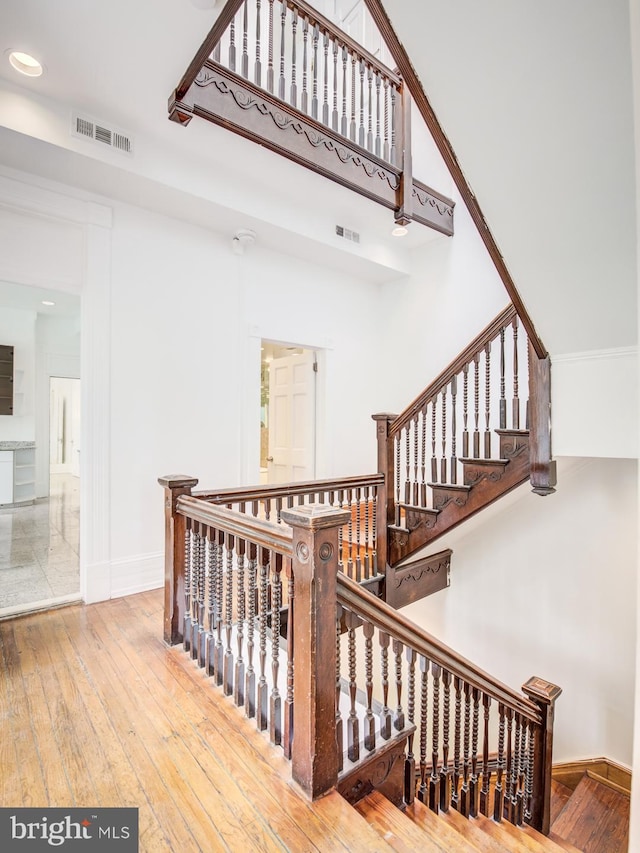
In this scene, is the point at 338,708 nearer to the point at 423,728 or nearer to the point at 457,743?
the point at 423,728

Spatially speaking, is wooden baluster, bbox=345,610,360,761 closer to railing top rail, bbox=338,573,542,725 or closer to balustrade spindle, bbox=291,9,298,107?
railing top rail, bbox=338,573,542,725

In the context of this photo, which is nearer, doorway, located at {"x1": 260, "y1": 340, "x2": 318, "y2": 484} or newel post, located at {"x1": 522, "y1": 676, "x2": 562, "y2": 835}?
newel post, located at {"x1": 522, "y1": 676, "x2": 562, "y2": 835}

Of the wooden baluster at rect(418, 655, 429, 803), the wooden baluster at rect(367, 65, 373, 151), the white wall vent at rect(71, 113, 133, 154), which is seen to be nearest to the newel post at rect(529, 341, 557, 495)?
the wooden baluster at rect(418, 655, 429, 803)

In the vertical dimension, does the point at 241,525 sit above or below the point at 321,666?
above

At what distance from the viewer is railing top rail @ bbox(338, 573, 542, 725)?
5.35 ft

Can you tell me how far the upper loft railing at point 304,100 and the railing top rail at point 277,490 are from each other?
2262mm

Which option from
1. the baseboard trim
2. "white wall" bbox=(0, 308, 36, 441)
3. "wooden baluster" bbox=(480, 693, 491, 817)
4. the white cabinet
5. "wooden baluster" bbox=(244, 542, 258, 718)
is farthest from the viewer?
"white wall" bbox=(0, 308, 36, 441)

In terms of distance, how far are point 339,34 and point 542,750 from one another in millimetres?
4957

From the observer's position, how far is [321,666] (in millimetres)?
1524

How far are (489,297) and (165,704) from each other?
13.9ft

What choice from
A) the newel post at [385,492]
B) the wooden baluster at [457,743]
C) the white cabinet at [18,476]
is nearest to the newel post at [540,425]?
the newel post at [385,492]

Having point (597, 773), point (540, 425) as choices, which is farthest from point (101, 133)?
point (597, 773)

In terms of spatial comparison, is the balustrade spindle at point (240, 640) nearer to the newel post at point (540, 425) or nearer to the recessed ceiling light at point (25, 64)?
the newel post at point (540, 425)
